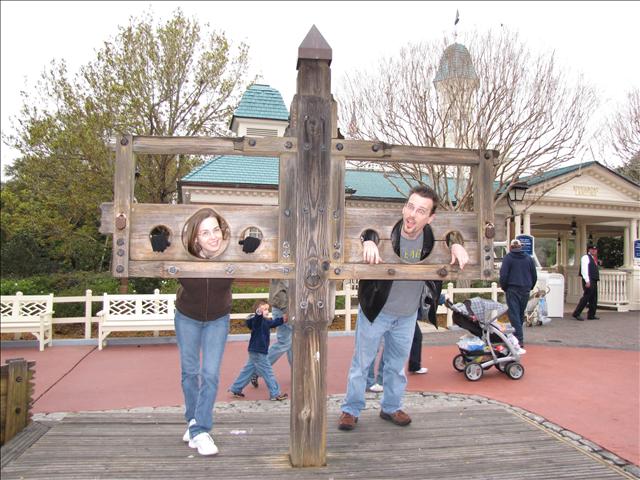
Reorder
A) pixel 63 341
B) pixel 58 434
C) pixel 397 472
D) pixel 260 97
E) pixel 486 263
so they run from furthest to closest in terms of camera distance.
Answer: pixel 260 97, pixel 63 341, pixel 58 434, pixel 486 263, pixel 397 472

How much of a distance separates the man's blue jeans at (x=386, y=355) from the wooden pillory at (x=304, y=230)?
2.37ft

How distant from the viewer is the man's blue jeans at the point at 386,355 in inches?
163

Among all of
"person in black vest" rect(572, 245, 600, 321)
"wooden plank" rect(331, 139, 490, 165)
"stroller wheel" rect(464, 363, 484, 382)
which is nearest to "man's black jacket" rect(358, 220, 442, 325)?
"wooden plank" rect(331, 139, 490, 165)

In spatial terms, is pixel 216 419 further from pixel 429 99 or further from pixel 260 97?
pixel 260 97

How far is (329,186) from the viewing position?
3404mm

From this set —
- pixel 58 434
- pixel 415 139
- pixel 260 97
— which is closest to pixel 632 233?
pixel 415 139

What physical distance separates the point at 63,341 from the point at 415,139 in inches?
408

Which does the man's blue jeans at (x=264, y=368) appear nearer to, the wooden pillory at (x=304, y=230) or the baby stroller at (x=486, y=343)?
the wooden pillory at (x=304, y=230)

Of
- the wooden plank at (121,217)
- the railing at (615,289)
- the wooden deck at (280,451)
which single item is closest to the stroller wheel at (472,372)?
the wooden deck at (280,451)

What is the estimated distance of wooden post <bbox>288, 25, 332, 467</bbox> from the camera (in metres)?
3.36


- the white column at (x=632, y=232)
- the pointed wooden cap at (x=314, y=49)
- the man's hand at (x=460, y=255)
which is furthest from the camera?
the white column at (x=632, y=232)

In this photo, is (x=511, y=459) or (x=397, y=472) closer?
(x=397, y=472)

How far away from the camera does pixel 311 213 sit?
336 cm

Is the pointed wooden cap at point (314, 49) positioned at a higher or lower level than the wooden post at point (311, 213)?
higher
